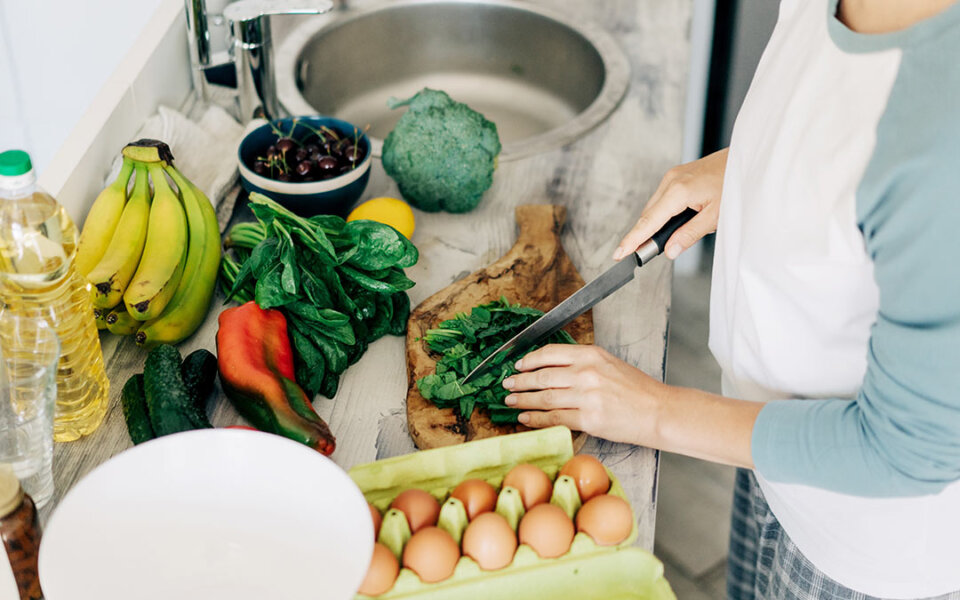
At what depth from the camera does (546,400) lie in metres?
0.95

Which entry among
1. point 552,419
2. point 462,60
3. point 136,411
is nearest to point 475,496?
point 552,419

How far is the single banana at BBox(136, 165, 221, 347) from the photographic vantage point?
104 cm

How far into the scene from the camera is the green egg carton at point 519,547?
0.74 metres

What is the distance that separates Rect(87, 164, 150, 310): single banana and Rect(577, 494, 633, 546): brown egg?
62 cm

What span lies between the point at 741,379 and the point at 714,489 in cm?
132

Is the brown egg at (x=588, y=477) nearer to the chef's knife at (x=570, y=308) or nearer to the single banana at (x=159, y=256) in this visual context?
the chef's knife at (x=570, y=308)

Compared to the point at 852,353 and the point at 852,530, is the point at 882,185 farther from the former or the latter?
the point at 852,530

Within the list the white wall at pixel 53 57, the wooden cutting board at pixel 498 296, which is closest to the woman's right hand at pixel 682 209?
the wooden cutting board at pixel 498 296

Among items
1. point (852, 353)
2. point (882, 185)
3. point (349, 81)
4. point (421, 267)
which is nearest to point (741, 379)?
point (852, 353)

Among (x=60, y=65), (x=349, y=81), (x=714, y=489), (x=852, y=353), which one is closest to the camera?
(x=852, y=353)

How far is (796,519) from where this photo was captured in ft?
3.23

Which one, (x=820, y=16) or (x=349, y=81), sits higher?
(x=820, y=16)

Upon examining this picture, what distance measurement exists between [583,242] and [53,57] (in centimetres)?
116

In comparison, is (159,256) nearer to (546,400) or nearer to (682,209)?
(546,400)
